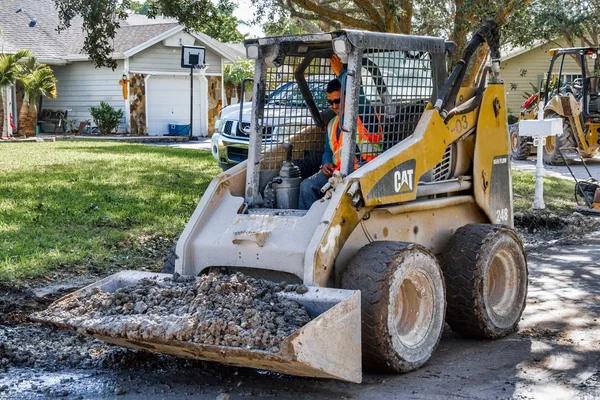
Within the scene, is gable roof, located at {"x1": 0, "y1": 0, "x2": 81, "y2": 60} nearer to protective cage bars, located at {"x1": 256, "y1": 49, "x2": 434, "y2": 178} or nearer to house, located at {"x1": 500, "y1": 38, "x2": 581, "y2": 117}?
house, located at {"x1": 500, "y1": 38, "x2": 581, "y2": 117}

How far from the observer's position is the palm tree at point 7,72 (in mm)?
29125

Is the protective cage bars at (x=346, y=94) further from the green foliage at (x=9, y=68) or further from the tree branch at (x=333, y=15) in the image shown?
the green foliage at (x=9, y=68)

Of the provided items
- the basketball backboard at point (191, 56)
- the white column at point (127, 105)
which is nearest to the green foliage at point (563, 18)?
the basketball backboard at point (191, 56)

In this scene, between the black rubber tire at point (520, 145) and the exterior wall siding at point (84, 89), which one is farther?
the exterior wall siding at point (84, 89)

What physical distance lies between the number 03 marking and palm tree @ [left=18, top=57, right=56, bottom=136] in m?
25.0

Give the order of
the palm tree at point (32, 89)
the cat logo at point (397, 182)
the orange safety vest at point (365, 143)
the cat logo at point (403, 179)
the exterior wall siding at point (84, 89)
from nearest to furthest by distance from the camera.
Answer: the cat logo at point (397, 182) → the cat logo at point (403, 179) → the orange safety vest at point (365, 143) → the palm tree at point (32, 89) → the exterior wall siding at point (84, 89)

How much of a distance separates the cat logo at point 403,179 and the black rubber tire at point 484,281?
2.29ft

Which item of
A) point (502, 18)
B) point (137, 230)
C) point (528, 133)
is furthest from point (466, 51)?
point (502, 18)

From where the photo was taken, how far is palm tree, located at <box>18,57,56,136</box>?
1192 inches

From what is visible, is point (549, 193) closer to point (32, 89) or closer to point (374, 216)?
point (374, 216)

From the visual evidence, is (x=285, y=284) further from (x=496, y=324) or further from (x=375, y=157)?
(x=496, y=324)

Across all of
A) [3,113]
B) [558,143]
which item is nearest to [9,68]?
[3,113]

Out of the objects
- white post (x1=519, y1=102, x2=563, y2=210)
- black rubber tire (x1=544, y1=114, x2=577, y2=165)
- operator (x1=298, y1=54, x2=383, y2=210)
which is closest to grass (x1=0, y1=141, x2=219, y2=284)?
operator (x1=298, y1=54, x2=383, y2=210)

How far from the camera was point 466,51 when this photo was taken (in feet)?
24.2
